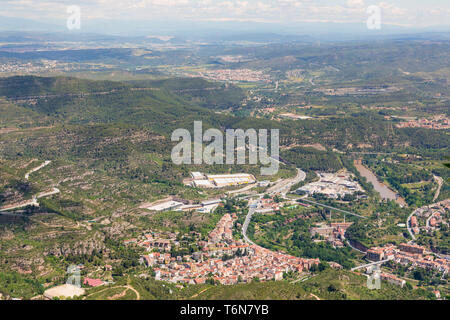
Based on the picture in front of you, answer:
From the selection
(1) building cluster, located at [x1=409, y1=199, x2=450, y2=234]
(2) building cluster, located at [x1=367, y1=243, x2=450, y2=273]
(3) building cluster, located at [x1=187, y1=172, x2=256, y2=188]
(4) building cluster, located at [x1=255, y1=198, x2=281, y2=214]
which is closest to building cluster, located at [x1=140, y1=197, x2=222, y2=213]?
(4) building cluster, located at [x1=255, y1=198, x2=281, y2=214]

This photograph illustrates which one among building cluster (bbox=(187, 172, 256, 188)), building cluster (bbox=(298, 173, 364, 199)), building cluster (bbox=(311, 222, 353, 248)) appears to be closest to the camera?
building cluster (bbox=(311, 222, 353, 248))

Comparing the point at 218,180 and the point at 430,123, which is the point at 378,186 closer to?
the point at 218,180

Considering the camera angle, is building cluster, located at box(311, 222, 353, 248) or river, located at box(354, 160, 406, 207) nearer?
building cluster, located at box(311, 222, 353, 248)

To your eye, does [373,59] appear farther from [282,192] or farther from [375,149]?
[282,192]

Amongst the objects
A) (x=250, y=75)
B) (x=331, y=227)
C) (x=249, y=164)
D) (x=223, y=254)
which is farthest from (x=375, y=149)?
(x=250, y=75)

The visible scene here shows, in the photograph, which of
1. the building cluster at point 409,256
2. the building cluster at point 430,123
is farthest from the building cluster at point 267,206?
the building cluster at point 430,123

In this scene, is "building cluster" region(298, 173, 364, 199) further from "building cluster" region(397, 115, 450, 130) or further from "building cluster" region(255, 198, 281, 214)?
"building cluster" region(397, 115, 450, 130)
